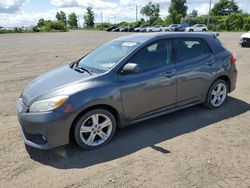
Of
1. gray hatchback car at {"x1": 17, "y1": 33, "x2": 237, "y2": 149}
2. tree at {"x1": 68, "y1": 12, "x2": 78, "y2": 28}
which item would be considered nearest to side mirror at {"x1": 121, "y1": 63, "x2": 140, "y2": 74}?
gray hatchback car at {"x1": 17, "y1": 33, "x2": 237, "y2": 149}

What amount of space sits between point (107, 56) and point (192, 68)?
157cm

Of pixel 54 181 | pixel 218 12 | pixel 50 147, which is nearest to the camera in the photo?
pixel 54 181

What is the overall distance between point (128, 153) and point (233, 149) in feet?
5.01

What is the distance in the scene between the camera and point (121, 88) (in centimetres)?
392

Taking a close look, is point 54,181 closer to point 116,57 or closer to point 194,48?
point 116,57

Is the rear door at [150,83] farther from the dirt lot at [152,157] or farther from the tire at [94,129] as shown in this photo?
the dirt lot at [152,157]

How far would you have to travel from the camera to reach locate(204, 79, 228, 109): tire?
17.0ft

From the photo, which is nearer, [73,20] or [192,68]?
[192,68]

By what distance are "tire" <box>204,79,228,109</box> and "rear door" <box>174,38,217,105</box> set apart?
0.21m

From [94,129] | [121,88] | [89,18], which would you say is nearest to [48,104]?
[94,129]

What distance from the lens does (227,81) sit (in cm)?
543

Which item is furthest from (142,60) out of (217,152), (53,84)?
(217,152)

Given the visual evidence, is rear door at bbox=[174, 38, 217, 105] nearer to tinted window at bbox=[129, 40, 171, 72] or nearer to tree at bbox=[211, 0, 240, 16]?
tinted window at bbox=[129, 40, 171, 72]

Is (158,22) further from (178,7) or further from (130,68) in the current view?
(130,68)
